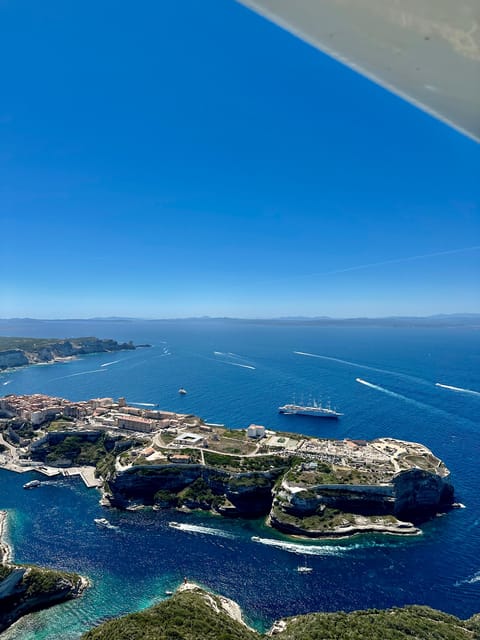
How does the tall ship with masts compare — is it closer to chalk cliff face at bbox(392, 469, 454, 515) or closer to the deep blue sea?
the deep blue sea

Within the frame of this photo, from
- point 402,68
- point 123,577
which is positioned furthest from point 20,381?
point 402,68

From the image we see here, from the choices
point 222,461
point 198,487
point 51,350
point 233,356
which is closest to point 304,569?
point 198,487

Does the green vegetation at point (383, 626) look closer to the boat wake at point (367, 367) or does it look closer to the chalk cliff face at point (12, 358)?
the boat wake at point (367, 367)

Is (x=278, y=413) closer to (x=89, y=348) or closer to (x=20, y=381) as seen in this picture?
(x=20, y=381)

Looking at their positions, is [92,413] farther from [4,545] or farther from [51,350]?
[51,350]

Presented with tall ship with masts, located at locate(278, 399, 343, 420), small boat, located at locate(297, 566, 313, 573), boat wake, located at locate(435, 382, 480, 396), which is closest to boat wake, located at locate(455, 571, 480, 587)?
small boat, located at locate(297, 566, 313, 573)

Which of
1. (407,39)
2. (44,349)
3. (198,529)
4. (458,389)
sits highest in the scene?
(407,39)

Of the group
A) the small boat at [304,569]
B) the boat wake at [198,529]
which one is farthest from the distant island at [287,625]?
the boat wake at [198,529]
